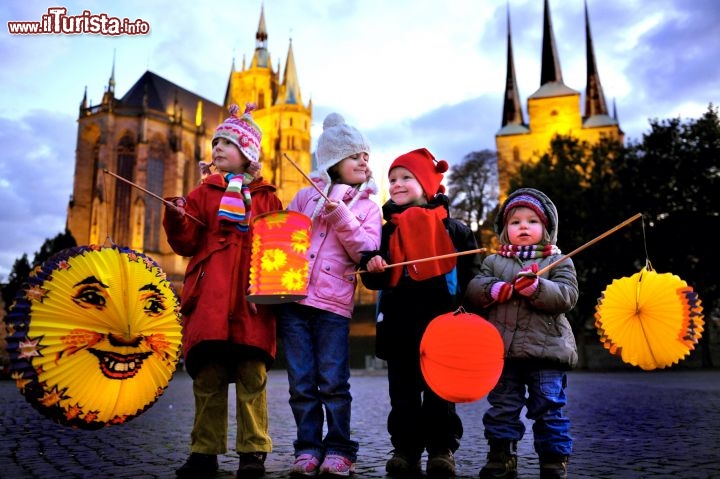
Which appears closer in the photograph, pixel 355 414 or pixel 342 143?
pixel 342 143

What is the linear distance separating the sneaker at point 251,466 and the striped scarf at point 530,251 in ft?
5.95

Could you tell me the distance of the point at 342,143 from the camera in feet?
13.2

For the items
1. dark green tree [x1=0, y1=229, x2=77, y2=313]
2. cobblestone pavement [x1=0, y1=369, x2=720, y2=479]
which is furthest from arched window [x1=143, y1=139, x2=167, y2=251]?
cobblestone pavement [x1=0, y1=369, x2=720, y2=479]

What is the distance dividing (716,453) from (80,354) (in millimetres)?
3974

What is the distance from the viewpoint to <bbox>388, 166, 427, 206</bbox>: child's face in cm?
395

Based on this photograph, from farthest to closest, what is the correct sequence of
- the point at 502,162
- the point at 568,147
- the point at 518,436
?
the point at 502,162, the point at 568,147, the point at 518,436

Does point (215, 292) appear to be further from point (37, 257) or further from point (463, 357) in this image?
point (37, 257)

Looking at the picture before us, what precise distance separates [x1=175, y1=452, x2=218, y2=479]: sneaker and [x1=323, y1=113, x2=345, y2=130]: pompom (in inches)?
84.5

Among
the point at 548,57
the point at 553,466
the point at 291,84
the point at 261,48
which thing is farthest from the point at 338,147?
the point at 261,48

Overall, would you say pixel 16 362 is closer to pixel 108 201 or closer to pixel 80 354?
pixel 80 354

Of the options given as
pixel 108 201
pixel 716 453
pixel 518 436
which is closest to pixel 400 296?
pixel 518 436

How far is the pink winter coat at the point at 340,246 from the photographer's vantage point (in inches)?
143

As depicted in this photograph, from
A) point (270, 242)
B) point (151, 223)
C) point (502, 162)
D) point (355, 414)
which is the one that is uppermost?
point (502, 162)

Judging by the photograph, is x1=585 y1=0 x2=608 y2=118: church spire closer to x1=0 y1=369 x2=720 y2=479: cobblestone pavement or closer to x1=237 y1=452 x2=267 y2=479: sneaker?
x1=0 y1=369 x2=720 y2=479: cobblestone pavement
